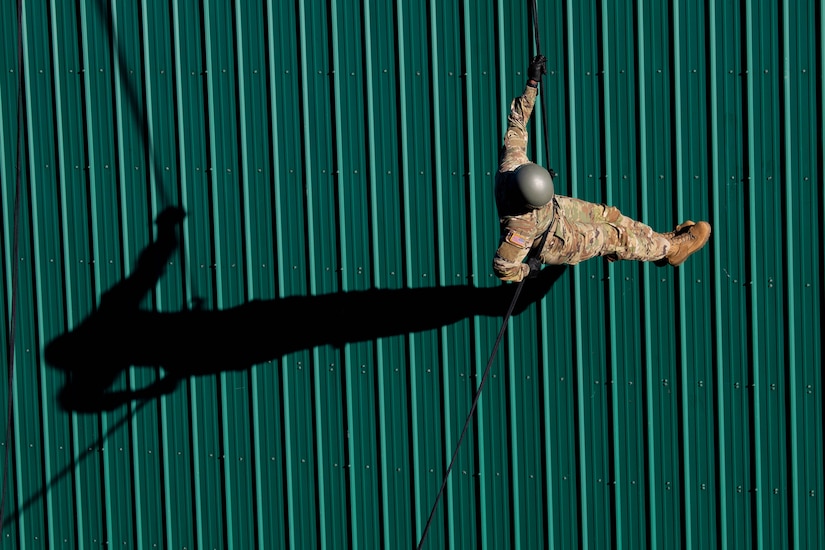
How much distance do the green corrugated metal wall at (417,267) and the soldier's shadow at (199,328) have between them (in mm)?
80

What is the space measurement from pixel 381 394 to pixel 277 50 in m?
2.97

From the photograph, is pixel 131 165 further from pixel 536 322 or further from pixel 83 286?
Answer: pixel 536 322

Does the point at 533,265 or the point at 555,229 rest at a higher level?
the point at 555,229

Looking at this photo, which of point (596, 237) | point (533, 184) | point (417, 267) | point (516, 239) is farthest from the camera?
point (417, 267)

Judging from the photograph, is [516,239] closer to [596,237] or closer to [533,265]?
[533,265]

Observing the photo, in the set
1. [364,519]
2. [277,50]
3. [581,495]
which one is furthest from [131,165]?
[581,495]

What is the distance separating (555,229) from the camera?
674 centimetres

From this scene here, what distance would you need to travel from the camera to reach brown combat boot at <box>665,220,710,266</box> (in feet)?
24.3

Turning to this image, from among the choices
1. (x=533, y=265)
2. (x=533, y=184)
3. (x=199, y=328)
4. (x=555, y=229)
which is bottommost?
(x=199, y=328)

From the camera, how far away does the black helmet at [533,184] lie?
606 cm

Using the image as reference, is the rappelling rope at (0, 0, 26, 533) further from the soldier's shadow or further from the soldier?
the soldier

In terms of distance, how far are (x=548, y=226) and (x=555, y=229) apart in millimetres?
68

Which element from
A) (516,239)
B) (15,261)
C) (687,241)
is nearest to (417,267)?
(516,239)

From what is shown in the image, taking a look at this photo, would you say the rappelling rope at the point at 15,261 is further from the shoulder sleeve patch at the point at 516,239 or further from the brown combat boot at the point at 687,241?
the brown combat boot at the point at 687,241
